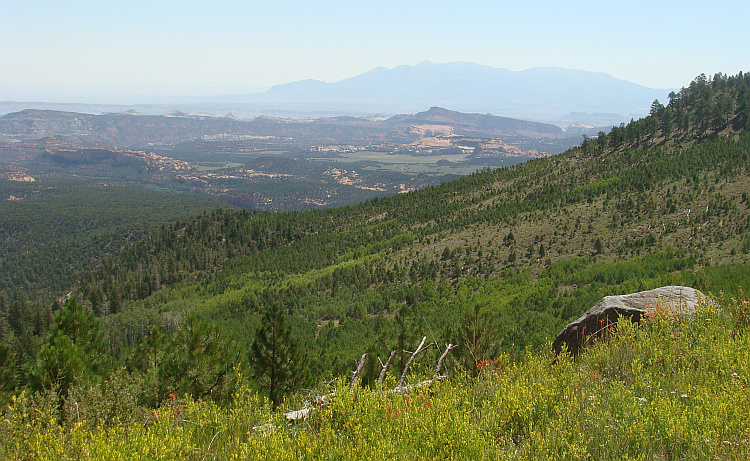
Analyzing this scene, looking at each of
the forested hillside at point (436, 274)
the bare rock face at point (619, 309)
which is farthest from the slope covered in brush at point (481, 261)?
the bare rock face at point (619, 309)

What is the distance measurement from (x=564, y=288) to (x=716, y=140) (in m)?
31.3

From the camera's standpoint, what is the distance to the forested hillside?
12414mm

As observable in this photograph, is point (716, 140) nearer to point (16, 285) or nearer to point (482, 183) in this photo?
point (482, 183)

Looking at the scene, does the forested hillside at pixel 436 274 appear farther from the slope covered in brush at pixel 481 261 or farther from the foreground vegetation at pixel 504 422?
the foreground vegetation at pixel 504 422

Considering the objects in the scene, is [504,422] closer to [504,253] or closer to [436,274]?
[436,274]

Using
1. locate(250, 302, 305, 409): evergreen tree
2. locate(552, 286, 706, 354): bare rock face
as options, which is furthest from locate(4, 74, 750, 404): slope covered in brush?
locate(552, 286, 706, 354): bare rock face

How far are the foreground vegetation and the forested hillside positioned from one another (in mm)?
708

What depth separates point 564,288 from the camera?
32.0m

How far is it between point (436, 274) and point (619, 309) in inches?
1326

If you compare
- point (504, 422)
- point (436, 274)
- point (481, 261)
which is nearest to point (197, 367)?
point (504, 422)

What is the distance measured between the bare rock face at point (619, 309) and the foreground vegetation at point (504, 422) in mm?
2822

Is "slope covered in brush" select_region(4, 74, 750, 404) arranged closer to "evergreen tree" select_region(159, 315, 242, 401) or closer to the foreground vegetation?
"evergreen tree" select_region(159, 315, 242, 401)

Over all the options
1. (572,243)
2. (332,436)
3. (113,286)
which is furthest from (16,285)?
(332,436)

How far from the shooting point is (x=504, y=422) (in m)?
5.34
